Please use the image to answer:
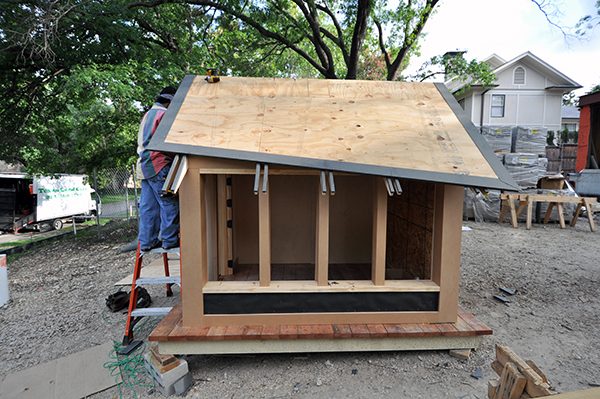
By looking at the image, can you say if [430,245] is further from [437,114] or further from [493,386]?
[493,386]

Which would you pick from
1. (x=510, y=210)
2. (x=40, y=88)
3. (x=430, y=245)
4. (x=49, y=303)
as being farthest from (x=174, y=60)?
(x=510, y=210)

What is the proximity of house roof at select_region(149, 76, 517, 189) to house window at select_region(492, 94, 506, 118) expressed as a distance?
19.2 m

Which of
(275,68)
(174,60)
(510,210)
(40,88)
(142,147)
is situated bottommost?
(510,210)

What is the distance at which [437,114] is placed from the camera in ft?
10.9

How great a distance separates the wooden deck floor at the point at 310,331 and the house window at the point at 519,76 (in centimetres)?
2177

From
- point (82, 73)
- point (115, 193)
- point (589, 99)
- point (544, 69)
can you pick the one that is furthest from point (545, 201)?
point (544, 69)

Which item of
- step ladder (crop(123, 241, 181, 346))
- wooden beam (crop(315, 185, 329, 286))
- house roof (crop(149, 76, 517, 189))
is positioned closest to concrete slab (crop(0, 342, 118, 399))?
step ladder (crop(123, 241, 181, 346))

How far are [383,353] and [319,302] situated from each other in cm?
93

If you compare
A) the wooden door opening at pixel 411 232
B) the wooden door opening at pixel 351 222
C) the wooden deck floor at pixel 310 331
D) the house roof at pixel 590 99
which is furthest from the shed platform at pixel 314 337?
the house roof at pixel 590 99

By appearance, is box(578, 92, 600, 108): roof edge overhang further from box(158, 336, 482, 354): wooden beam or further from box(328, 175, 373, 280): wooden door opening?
box(158, 336, 482, 354): wooden beam

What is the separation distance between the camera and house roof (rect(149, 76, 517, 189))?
2611 millimetres

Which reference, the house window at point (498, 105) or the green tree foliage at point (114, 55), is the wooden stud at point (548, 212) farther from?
the house window at point (498, 105)

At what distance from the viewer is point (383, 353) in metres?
3.06

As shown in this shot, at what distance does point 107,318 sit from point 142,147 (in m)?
2.51
